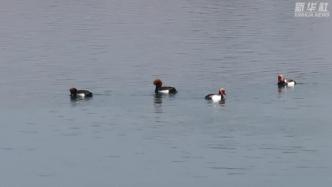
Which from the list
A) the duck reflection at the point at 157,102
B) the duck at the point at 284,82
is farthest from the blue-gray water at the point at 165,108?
the duck at the point at 284,82

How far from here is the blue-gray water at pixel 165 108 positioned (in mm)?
63500

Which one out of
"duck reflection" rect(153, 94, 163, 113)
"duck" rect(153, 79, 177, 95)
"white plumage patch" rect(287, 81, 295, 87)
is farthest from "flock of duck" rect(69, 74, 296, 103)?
"white plumage patch" rect(287, 81, 295, 87)

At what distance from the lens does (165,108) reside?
84.6m

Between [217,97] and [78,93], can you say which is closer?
[217,97]

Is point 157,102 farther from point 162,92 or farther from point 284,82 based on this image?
point 284,82

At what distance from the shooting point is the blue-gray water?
63.5m

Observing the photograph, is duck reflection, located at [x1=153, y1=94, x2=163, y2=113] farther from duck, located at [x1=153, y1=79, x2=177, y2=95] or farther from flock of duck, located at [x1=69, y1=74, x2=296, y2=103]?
flock of duck, located at [x1=69, y1=74, x2=296, y2=103]

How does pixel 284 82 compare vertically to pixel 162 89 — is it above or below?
above

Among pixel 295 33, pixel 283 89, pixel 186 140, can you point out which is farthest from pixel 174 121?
pixel 295 33

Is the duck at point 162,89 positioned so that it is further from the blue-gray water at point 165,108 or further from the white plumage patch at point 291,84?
the white plumage patch at point 291,84

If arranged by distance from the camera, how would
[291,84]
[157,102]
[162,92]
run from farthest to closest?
[291,84] → [162,92] → [157,102]

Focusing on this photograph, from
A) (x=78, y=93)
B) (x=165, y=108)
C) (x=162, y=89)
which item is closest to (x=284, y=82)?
(x=162, y=89)

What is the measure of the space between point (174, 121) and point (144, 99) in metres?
11.3

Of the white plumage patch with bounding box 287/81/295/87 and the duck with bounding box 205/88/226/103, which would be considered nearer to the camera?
the duck with bounding box 205/88/226/103
